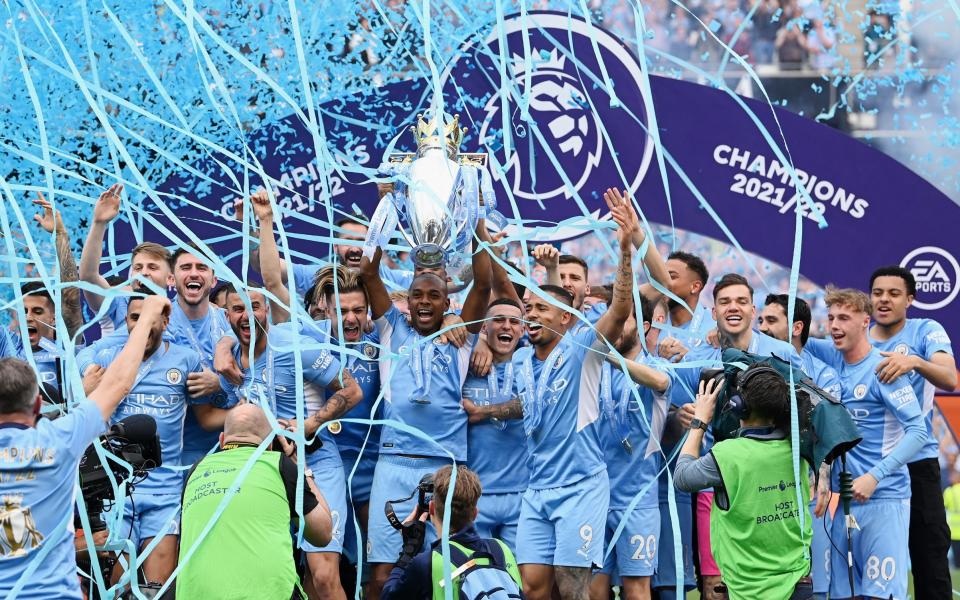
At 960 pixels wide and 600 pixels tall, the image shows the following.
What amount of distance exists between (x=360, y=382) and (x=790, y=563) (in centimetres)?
237

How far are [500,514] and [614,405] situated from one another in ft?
2.47

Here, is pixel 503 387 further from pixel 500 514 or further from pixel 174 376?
pixel 174 376

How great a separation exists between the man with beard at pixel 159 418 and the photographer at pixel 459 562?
1.77 meters

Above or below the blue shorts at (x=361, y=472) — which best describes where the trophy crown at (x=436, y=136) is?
above

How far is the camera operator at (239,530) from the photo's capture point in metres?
4.36

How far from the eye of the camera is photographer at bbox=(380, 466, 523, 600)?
4.39m

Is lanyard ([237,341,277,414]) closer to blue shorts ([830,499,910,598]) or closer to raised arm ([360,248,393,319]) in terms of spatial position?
raised arm ([360,248,393,319])

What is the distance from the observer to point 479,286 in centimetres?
609

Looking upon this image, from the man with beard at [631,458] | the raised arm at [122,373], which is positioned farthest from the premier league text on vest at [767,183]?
the raised arm at [122,373]

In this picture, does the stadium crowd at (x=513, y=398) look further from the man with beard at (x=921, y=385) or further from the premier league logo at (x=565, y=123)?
the premier league logo at (x=565, y=123)

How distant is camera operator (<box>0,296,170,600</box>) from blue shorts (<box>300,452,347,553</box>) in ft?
6.54

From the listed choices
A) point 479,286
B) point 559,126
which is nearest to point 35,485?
point 479,286

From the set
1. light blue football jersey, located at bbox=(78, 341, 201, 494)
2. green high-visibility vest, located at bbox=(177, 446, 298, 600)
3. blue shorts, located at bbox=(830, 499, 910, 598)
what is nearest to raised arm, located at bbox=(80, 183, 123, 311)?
light blue football jersey, located at bbox=(78, 341, 201, 494)

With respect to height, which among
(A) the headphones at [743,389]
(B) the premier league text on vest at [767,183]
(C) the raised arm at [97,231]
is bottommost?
(A) the headphones at [743,389]
